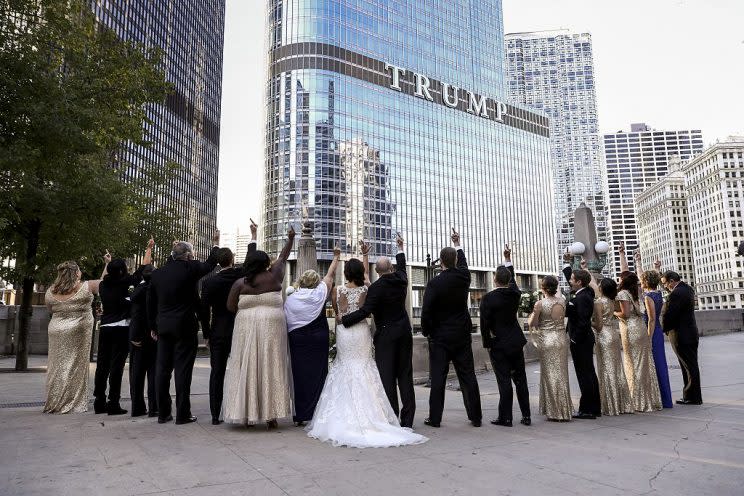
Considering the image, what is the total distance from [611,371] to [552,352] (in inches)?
53.9

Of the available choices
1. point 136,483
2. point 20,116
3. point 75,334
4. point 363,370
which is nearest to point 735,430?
point 363,370

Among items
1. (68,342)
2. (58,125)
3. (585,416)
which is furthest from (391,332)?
(58,125)

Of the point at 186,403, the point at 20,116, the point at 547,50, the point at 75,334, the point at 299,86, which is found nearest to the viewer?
the point at 186,403

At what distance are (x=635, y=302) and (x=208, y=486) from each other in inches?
282

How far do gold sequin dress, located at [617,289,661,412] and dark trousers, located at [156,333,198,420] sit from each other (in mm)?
6772

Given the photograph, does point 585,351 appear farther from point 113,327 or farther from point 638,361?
point 113,327

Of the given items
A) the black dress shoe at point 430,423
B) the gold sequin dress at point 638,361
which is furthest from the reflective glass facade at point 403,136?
the black dress shoe at point 430,423

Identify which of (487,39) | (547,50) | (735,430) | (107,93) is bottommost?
(735,430)

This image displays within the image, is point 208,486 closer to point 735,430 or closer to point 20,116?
point 735,430

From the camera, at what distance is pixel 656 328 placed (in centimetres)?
849

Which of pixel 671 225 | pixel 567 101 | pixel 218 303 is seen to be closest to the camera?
pixel 218 303

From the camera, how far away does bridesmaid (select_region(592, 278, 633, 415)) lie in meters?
7.59

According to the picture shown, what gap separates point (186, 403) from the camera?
6672 millimetres

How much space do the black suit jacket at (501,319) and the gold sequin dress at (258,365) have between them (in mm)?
2861
